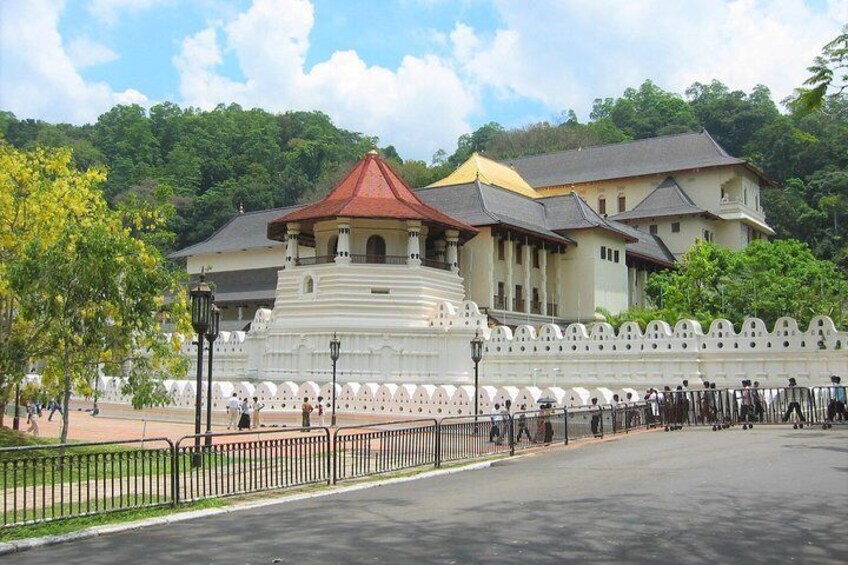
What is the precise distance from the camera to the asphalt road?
838 cm

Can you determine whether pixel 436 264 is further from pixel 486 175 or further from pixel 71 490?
pixel 71 490

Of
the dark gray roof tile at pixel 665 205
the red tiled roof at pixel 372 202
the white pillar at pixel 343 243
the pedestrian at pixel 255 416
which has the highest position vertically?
the dark gray roof tile at pixel 665 205

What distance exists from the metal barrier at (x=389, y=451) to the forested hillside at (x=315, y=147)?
60423mm

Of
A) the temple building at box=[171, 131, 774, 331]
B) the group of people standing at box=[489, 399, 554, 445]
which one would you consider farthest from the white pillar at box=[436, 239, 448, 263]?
the group of people standing at box=[489, 399, 554, 445]

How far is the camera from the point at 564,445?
2056 cm

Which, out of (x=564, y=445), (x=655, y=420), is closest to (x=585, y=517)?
(x=564, y=445)

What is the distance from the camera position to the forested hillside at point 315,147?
7856 centimetres

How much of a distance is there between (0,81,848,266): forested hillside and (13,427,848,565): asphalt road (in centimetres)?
6164

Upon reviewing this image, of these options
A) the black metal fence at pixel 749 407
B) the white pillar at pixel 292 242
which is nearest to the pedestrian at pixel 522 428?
the black metal fence at pixel 749 407

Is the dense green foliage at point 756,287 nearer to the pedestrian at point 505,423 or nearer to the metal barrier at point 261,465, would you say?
the pedestrian at point 505,423

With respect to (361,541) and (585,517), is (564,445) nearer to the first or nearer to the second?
(585,517)

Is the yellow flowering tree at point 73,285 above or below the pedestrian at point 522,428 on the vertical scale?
above

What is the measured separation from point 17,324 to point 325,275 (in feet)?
67.7

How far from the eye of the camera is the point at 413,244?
39375 mm
